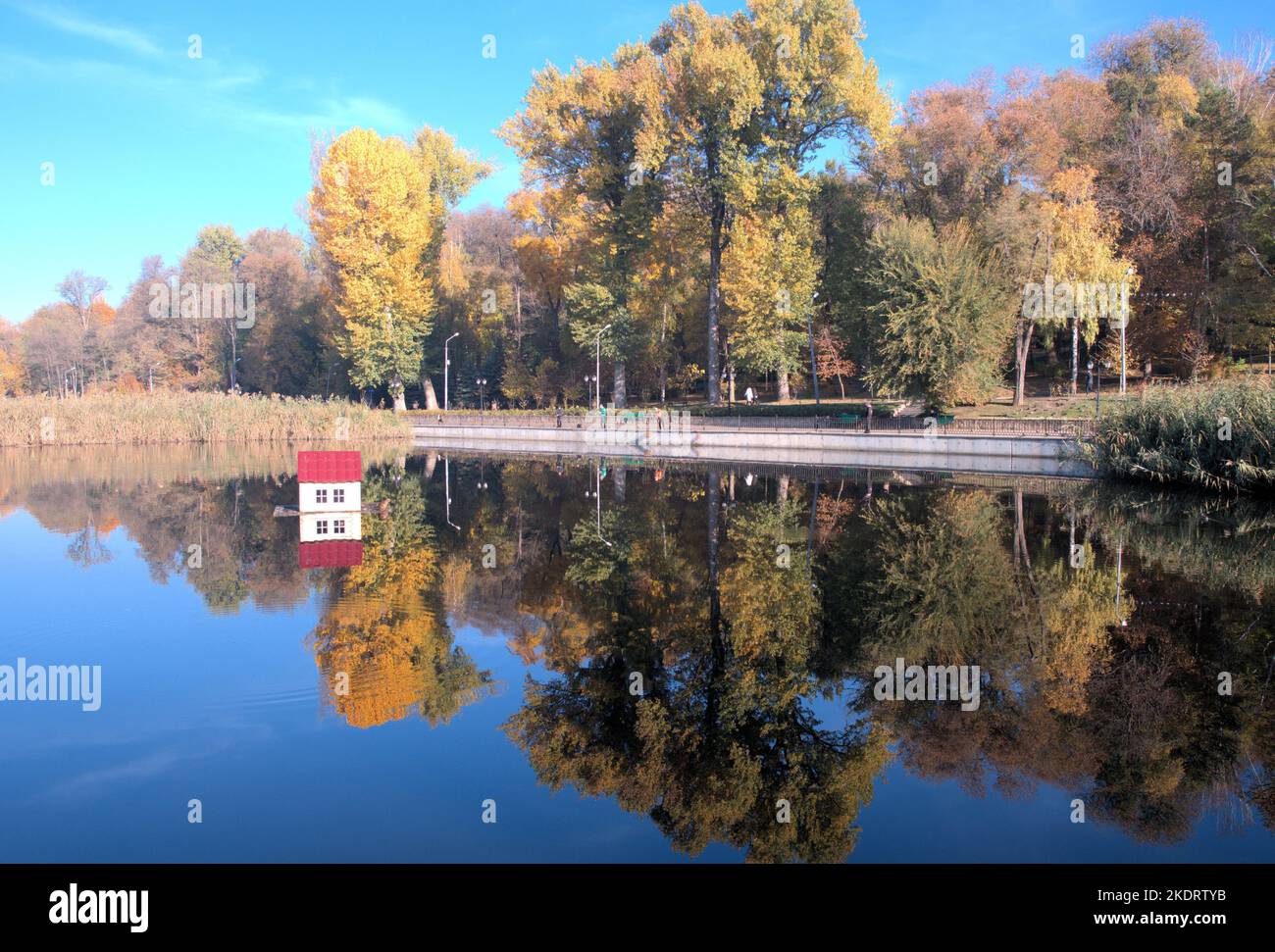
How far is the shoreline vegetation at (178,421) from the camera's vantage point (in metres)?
37.1

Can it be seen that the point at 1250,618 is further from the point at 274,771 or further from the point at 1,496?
the point at 1,496

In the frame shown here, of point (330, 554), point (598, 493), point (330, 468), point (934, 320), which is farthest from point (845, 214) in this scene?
point (330, 554)

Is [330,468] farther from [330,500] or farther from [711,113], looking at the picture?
[711,113]

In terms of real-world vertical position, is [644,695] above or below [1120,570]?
below

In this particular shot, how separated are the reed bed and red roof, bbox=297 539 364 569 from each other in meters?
20.7

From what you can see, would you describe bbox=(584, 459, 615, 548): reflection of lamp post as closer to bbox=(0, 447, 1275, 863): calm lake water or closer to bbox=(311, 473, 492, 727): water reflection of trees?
bbox=(0, 447, 1275, 863): calm lake water

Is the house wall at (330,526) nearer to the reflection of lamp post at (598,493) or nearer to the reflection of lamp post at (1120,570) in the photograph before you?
the reflection of lamp post at (598,493)

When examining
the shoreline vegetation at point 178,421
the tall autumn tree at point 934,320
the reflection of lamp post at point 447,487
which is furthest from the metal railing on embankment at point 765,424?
the reflection of lamp post at point 447,487

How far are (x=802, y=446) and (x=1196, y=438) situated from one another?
52.3ft

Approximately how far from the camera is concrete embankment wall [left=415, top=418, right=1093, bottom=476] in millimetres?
30359

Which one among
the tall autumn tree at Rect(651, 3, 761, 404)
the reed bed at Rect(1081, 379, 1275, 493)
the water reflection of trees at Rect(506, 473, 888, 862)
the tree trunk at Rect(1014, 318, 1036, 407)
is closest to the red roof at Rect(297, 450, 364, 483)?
the water reflection of trees at Rect(506, 473, 888, 862)

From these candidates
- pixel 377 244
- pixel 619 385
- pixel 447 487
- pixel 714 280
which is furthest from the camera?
pixel 377 244

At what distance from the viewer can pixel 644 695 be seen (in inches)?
345

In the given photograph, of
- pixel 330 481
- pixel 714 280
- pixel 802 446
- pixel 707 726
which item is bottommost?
pixel 707 726
